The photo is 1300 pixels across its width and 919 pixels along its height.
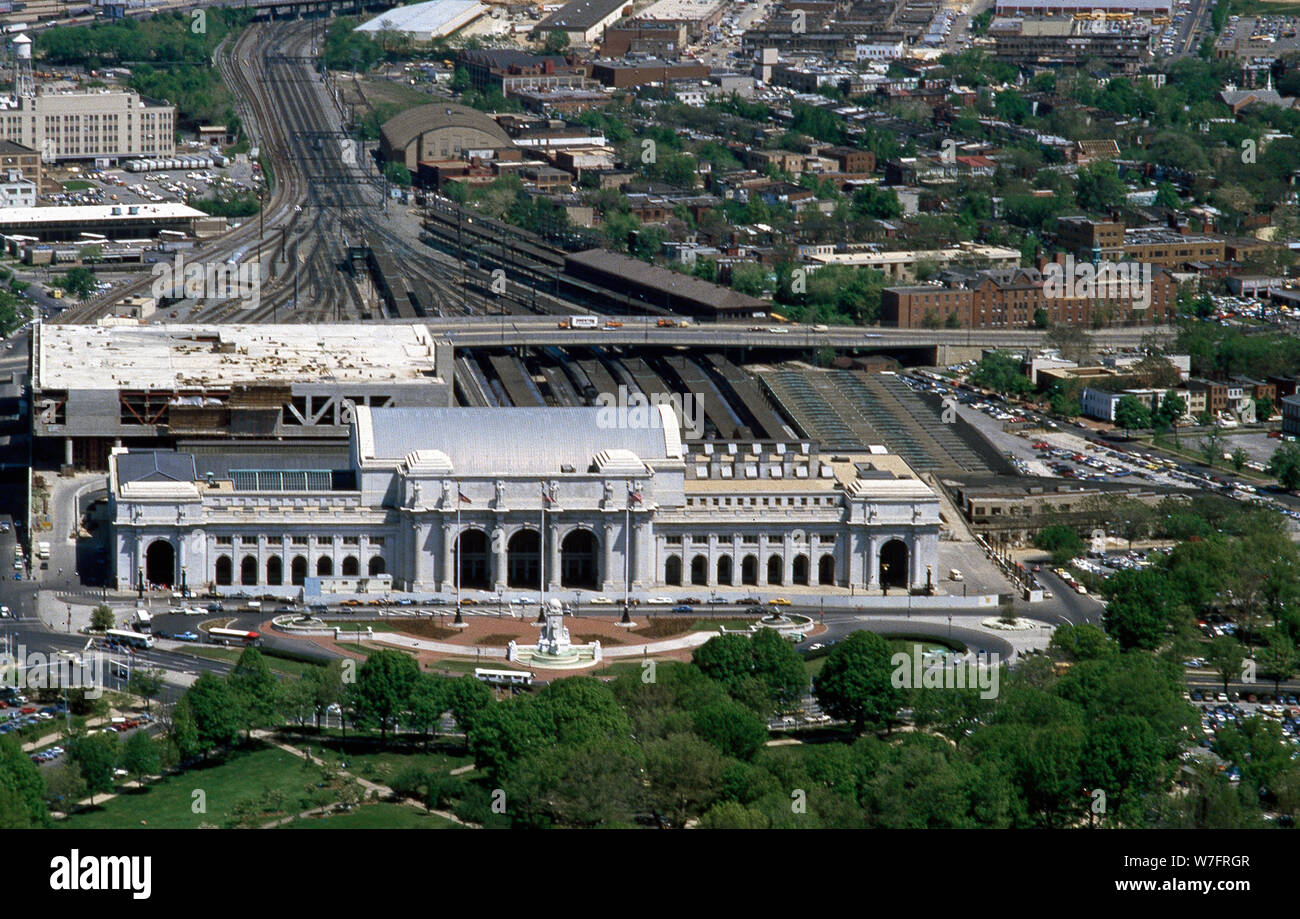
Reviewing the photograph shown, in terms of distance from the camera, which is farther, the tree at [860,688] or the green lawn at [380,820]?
the tree at [860,688]

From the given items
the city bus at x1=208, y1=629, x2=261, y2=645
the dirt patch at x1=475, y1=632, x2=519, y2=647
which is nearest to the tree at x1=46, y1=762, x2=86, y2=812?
the city bus at x1=208, y1=629, x2=261, y2=645

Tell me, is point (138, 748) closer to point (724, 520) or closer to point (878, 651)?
point (878, 651)

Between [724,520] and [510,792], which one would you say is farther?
[724,520]

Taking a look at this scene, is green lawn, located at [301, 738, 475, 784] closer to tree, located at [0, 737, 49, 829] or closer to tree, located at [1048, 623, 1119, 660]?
tree, located at [0, 737, 49, 829]

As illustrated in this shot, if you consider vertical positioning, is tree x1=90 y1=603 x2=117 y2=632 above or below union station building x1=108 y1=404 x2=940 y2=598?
below

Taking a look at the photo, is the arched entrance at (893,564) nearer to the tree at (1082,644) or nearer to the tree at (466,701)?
the tree at (1082,644)

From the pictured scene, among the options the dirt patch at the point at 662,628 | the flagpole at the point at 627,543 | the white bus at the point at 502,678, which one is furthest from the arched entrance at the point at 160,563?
the dirt patch at the point at 662,628
